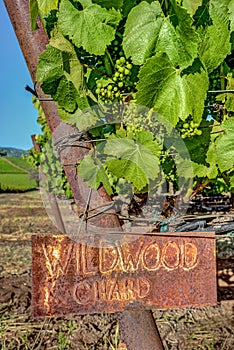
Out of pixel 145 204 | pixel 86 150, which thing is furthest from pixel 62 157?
pixel 145 204

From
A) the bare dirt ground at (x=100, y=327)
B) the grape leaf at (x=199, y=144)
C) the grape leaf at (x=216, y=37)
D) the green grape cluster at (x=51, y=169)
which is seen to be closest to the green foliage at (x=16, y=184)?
the green grape cluster at (x=51, y=169)

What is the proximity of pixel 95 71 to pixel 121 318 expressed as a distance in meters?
0.65

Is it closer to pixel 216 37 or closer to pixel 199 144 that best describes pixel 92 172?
pixel 199 144

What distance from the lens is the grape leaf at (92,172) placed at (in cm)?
116

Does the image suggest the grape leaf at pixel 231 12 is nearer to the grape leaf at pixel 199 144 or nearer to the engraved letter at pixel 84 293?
the grape leaf at pixel 199 144

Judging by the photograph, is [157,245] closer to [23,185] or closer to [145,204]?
[145,204]

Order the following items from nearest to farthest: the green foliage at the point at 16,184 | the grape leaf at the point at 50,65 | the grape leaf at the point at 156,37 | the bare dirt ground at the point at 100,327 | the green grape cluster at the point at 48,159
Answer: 1. the grape leaf at the point at 156,37
2. the grape leaf at the point at 50,65
3. the bare dirt ground at the point at 100,327
4. the green grape cluster at the point at 48,159
5. the green foliage at the point at 16,184

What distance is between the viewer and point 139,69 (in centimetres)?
102

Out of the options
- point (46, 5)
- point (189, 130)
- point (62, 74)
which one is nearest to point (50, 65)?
point (62, 74)

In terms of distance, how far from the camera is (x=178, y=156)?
1279 millimetres

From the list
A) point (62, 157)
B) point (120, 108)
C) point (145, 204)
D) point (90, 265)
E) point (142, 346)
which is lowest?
point (142, 346)

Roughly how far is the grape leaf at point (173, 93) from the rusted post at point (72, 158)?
31 cm

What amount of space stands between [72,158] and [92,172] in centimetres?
8

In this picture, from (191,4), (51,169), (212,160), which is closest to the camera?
(191,4)
